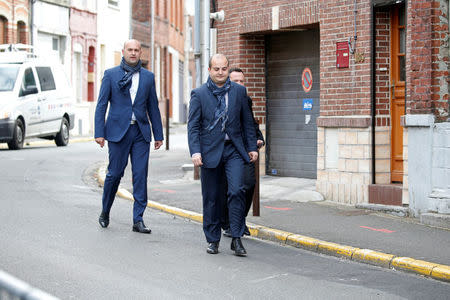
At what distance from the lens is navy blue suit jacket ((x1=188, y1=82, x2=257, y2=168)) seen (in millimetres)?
7281

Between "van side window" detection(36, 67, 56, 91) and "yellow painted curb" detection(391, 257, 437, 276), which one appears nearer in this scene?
"yellow painted curb" detection(391, 257, 437, 276)

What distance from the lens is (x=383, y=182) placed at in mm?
11070

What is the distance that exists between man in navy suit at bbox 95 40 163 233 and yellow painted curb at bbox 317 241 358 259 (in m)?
1.77

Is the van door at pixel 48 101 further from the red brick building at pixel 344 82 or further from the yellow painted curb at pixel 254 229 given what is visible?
the yellow painted curb at pixel 254 229

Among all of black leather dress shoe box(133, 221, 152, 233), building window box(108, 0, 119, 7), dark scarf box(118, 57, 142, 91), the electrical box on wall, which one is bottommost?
black leather dress shoe box(133, 221, 152, 233)

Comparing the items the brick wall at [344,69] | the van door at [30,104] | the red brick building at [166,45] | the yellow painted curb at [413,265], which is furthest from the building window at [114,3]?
the yellow painted curb at [413,265]

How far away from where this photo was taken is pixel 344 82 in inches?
450

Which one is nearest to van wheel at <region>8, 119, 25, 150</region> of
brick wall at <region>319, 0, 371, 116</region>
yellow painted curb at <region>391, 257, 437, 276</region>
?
brick wall at <region>319, 0, 371, 116</region>

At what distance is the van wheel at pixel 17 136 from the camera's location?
764 inches

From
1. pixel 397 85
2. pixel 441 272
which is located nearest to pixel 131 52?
pixel 441 272

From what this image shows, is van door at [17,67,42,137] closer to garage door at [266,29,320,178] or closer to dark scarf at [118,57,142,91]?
garage door at [266,29,320,178]

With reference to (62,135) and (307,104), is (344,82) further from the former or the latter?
(62,135)

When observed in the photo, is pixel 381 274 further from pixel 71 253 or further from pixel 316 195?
pixel 316 195

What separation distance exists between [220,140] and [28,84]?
45.8 ft
